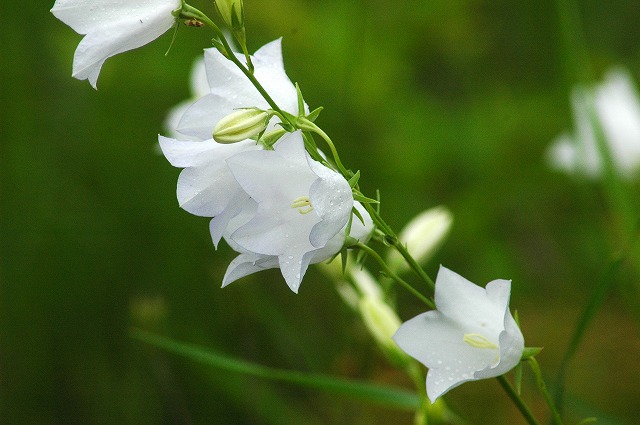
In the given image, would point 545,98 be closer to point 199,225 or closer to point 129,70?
point 199,225

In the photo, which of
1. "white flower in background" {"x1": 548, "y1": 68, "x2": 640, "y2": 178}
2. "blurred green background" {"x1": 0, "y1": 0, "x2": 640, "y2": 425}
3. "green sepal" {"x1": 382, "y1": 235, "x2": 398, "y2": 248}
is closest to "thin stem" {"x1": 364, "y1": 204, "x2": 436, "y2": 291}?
"green sepal" {"x1": 382, "y1": 235, "x2": 398, "y2": 248}

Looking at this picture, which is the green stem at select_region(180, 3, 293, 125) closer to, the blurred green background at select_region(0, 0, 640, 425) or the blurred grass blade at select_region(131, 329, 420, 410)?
the blurred grass blade at select_region(131, 329, 420, 410)

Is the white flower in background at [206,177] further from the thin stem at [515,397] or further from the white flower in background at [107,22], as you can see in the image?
the thin stem at [515,397]

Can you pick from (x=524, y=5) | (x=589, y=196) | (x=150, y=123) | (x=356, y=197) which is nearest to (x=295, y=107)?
(x=356, y=197)

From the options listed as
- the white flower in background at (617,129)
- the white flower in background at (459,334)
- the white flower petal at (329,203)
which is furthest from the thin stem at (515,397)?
the white flower in background at (617,129)

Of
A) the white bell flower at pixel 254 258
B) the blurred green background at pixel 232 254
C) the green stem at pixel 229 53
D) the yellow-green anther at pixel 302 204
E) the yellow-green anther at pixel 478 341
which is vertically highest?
the green stem at pixel 229 53
